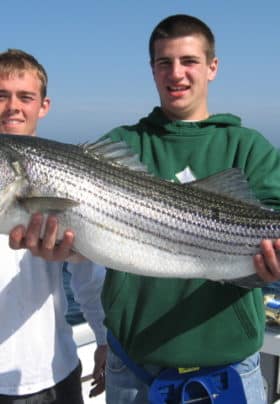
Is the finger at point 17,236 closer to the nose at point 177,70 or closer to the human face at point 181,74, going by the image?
the human face at point 181,74

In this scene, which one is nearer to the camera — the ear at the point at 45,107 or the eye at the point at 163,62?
the eye at the point at 163,62

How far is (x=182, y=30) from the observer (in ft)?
14.8

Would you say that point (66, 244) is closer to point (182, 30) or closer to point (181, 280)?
point (181, 280)

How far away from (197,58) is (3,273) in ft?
8.24

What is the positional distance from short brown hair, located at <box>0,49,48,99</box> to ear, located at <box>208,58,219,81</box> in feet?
5.31

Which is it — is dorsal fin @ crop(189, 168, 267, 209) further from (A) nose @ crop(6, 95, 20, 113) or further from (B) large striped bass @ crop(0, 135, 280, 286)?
(A) nose @ crop(6, 95, 20, 113)

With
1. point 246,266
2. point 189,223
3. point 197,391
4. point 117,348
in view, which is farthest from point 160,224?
point 197,391

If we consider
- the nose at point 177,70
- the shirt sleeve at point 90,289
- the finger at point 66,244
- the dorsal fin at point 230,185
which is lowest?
the shirt sleeve at point 90,289

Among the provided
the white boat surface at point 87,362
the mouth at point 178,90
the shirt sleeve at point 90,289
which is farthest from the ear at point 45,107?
the white boat surface at point 87,362

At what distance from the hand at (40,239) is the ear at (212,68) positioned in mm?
2008

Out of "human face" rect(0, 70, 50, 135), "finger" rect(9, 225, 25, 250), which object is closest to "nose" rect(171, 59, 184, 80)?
"human face" rect(0, 70, 50, 135)

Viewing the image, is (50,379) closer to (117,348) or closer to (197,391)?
(117,348)

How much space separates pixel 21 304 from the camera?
4.45m

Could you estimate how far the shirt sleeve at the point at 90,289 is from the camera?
197 inches
